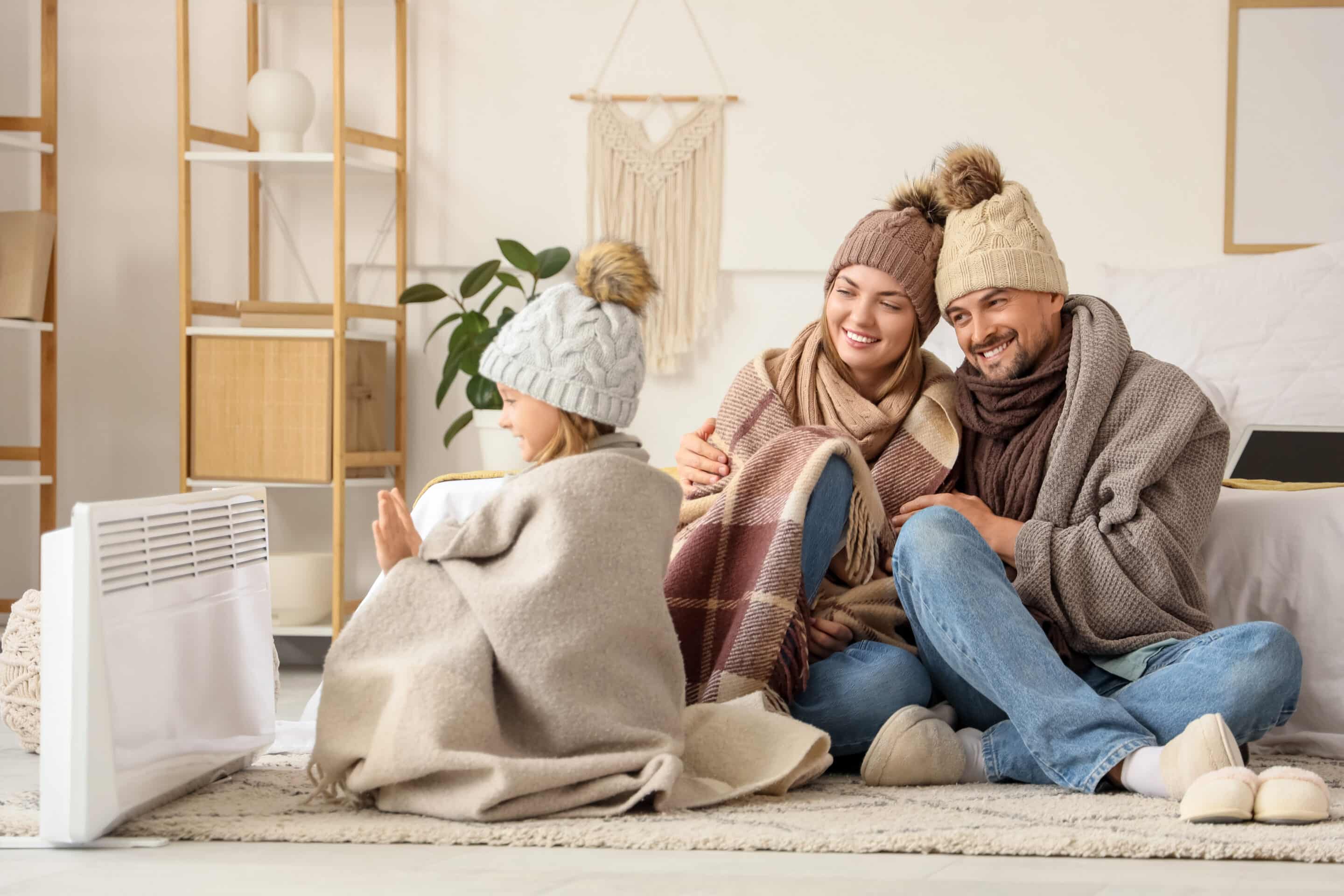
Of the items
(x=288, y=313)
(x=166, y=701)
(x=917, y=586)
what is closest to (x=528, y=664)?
(x=166, y=701)

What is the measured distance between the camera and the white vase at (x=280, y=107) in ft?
11.0

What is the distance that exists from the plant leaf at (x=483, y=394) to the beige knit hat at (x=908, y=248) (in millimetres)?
1483

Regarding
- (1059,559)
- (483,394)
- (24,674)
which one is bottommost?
(24,674)

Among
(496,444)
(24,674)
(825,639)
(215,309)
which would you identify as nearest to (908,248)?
(825,639)

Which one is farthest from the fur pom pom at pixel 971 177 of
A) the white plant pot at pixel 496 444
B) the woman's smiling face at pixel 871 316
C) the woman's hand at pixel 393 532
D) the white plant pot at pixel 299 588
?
the white plant pot at pixel 299 588

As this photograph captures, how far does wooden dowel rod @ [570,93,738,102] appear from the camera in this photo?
3432mm

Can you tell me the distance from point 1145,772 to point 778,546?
0.47m

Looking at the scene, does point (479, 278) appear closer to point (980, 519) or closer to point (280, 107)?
point (280, 107)

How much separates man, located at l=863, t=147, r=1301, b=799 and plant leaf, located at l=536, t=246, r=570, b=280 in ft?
5.19

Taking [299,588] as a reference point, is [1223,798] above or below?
above

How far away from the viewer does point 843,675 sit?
1.66 meters

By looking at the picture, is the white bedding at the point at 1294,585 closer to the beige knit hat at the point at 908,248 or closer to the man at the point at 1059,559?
the man at the point at 1059,559

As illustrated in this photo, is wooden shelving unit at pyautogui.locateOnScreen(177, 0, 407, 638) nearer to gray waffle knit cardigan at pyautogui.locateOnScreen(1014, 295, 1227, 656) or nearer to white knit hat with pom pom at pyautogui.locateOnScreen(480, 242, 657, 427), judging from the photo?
white knit hat with pom pom at pyautogui.locateOnScreen(480, 242, 657, 427)

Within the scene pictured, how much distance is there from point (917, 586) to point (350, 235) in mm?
2368
